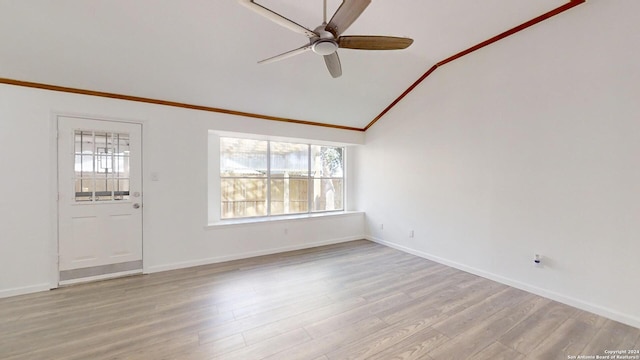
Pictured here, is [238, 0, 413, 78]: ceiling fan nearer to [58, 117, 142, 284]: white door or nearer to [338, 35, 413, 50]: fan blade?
[338, 35, 413, 50]: fan blade

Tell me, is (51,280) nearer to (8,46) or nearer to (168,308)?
(168,308)

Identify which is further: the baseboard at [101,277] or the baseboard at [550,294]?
the baseboard at [101,277]

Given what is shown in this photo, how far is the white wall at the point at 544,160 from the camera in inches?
96.7

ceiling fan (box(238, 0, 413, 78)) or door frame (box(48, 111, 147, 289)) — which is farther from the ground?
ceiling fan (box(238, 0, 413, 78))

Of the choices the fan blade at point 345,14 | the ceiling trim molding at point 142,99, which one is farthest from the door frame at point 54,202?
the fan blade at point 345,14

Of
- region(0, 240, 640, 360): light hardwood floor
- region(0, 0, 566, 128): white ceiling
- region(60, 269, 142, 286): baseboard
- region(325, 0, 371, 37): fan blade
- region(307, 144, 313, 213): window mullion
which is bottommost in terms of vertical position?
region(0, 240, 640, 360): light hardwood floor

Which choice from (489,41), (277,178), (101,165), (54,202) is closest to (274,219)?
(277,178)

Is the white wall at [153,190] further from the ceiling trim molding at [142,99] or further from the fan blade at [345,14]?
the fan blade at [345,14]

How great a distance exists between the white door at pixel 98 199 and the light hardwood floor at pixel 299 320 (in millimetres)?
289

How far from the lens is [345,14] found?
174cm

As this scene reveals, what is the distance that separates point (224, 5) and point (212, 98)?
4.93ft

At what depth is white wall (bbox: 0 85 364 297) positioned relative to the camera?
2869 millimetres

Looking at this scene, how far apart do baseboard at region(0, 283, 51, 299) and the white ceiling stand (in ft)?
7.75

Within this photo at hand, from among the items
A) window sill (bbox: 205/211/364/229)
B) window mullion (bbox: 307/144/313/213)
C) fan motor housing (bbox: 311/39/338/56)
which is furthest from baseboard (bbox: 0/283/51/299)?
fan motor housing (bbox: 311/39/338/56)
